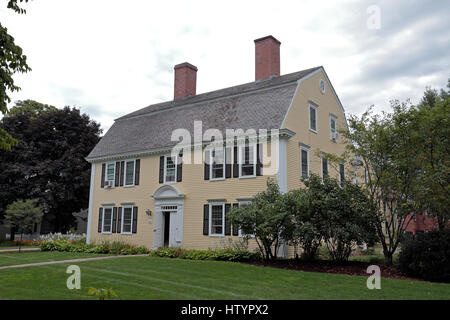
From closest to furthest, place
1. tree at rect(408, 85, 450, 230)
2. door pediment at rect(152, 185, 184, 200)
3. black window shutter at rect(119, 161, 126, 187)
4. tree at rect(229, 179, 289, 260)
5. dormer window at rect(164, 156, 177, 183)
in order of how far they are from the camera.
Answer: tree at rect(408, 85, 450, 230)
tree at rect(229, 179, 289, 260)
door pediment at rect(152, 185, 184, 200)
dormer window at rect(164, 156, 177, 183)
black window shutter at rect(119, 161, 126, 187)

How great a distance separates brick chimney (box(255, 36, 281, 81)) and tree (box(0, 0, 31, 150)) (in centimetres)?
1453

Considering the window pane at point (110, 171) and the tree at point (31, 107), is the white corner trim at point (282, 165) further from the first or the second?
the tree at point (31, 107)

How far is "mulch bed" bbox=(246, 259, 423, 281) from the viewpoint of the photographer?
11.3 metres

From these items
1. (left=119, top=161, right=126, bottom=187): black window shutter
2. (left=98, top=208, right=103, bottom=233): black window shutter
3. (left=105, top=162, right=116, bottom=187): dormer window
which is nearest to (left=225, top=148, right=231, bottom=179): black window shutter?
(left=119, top=161, right=126, bottom=187): black window shutter

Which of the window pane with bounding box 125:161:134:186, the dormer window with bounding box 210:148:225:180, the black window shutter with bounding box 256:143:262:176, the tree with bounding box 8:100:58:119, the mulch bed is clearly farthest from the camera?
the tree with bounding box 8:100:58:119

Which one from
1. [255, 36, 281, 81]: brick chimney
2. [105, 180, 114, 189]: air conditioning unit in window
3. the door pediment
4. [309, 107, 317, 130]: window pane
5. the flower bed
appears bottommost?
the flower bed

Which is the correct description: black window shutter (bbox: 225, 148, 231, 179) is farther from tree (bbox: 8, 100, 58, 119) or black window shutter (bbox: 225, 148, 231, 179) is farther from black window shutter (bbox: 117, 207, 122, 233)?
tree (bbox: 8, 100, 58, 119)

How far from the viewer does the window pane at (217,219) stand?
17.0 m

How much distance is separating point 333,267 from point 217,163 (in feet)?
23.8

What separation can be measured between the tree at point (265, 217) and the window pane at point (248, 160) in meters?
2.34
